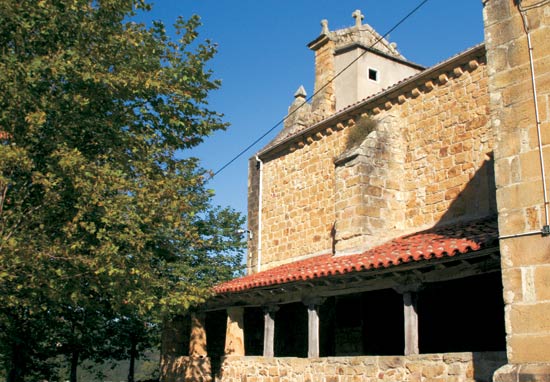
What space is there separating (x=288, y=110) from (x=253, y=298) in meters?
7.60

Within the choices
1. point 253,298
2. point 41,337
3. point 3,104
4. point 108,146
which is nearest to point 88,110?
point 108,146

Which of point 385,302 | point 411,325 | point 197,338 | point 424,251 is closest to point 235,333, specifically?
point 197,338

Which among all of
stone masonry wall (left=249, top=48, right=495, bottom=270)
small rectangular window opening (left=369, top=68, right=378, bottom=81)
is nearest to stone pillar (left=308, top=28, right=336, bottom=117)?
small rectangular window opening (left=369, top=68, right=378, bottom=81)

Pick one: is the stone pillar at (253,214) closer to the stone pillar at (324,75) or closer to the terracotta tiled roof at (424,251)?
the stone pillar at (324,75)

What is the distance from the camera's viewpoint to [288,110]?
61.9ft

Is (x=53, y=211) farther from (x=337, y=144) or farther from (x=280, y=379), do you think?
(x=337, y=144)

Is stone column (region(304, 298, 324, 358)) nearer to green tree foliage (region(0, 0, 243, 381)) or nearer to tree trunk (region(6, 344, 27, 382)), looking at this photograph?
green tree foliage (region(0, 0, 243, 381))

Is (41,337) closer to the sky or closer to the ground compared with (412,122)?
closer to the ground

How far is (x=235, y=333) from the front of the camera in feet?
44.9

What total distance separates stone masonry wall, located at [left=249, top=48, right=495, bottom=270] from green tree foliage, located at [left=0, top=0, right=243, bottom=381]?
159 inches

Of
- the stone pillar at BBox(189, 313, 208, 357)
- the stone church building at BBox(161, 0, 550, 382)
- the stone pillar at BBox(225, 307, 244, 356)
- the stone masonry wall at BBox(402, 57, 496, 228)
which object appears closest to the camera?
the stone church building at BBox(161, 0, 550, 382)

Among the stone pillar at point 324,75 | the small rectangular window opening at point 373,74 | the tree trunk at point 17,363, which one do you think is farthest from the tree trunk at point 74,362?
the small rectangular window opening at point 373,74

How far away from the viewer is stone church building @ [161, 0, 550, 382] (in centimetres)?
695

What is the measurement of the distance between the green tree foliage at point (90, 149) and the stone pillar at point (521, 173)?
4.96 m
